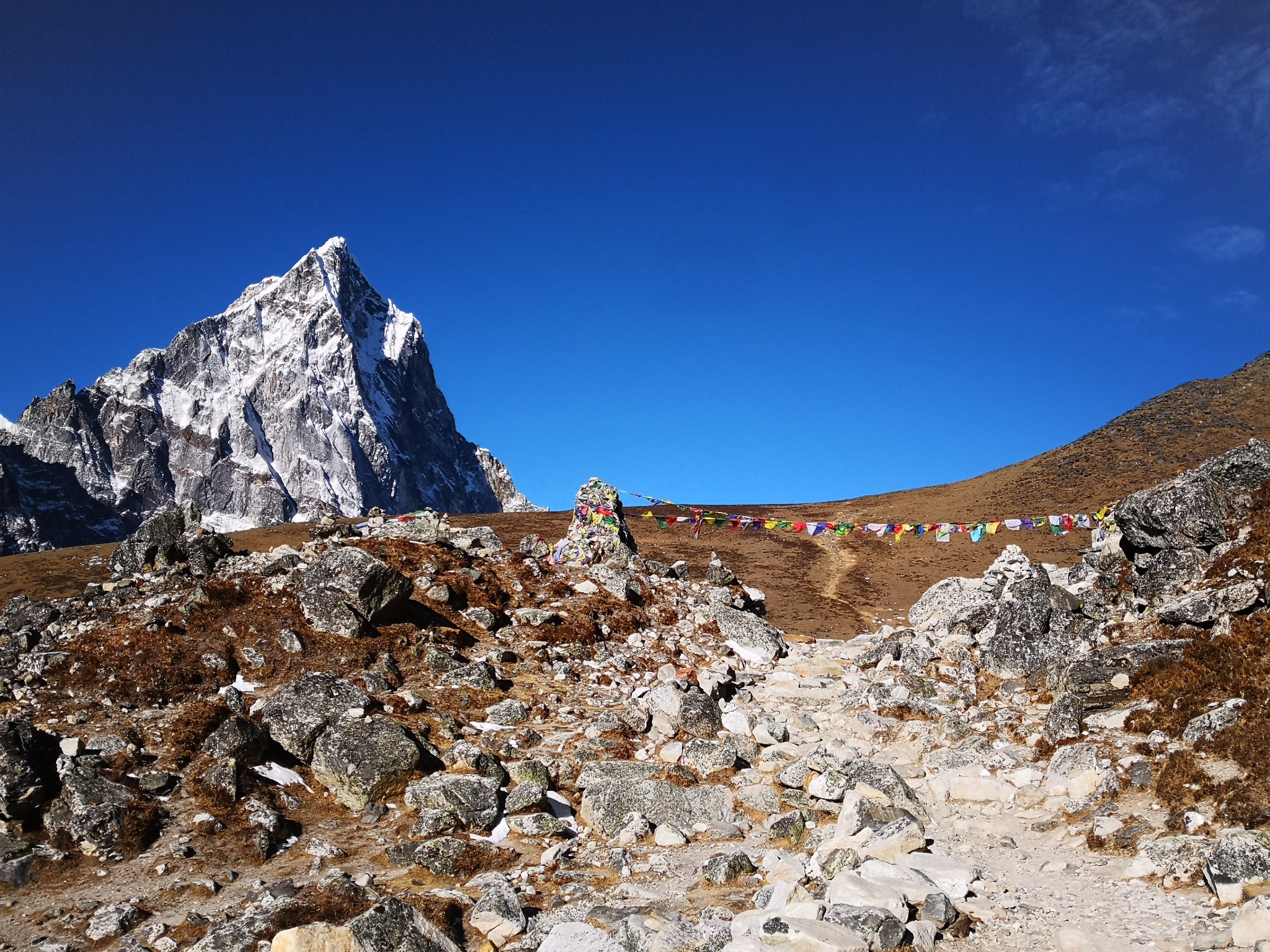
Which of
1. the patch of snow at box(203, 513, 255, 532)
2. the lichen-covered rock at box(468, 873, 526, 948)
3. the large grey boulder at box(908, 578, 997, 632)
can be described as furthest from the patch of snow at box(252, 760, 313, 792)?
the patch of snow at box(203, 513, 255, 532)

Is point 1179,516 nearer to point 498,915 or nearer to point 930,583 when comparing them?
point 498,915

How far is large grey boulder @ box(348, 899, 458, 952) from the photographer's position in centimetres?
725

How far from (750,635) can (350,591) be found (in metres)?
9.82

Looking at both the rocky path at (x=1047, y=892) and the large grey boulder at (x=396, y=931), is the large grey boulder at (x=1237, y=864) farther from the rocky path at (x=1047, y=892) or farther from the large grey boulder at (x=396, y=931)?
the large grey boulder at (x=396, y=931)

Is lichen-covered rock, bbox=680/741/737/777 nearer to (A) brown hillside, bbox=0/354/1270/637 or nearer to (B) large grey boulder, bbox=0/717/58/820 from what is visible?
(B) large grey boulder, bbox=0/717/58/820

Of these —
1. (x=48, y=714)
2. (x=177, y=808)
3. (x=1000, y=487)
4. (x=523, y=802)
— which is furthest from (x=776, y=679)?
(x=1000, y=487)

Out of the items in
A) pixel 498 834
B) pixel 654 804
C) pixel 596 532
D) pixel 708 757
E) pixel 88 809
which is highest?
pixel 596 532

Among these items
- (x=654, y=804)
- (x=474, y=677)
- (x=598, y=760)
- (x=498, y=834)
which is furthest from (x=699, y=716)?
(x=498, y=834)

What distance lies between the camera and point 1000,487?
63875mm

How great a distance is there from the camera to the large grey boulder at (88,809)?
9789 mm

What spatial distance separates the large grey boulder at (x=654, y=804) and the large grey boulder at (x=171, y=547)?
37.2ft

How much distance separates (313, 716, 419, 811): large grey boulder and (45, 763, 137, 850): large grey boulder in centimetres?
245

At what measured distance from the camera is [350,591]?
1625 cm

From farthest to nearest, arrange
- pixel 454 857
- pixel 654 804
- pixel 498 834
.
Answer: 1. pixel 654 804
2. pixel 498 834
3. pixel 454 857
